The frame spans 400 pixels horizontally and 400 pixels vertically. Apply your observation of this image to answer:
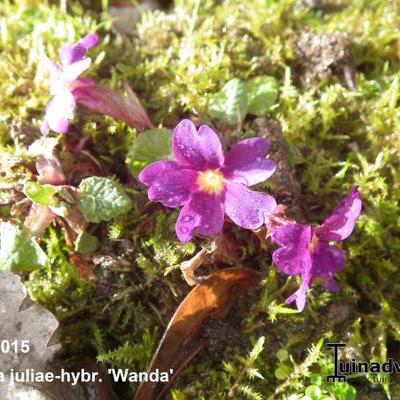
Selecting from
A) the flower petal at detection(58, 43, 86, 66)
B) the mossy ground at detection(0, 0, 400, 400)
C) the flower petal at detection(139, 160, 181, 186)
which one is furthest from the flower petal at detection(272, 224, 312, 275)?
the flower petal at detection(58, 43, 86, 66)

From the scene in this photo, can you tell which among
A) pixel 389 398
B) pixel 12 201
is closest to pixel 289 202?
pixel 389 398

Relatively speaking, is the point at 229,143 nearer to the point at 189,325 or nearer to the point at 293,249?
the point at 293,249

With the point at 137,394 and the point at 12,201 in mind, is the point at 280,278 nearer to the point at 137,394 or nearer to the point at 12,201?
the point at 137,394

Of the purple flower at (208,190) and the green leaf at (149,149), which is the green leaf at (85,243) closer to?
the green leaf at (149,149)

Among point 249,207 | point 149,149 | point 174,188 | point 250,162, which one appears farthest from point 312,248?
point 149,149

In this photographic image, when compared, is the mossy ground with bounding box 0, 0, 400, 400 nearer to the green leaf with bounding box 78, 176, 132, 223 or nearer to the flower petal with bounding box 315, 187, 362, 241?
the green leaf with bounding box 78, 176, 132, 223

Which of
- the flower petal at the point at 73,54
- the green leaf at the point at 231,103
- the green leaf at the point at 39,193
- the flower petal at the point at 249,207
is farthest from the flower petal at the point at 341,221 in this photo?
the flower petal at the point at 73,54
